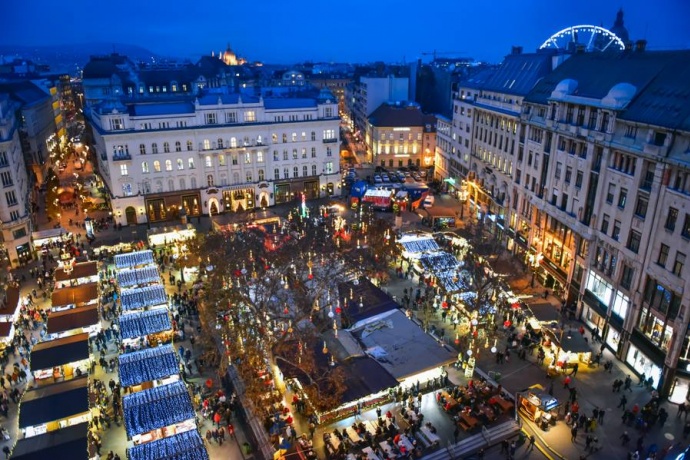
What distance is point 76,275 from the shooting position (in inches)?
1928

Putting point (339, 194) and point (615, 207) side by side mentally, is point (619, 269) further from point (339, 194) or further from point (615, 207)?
point (339, 194)

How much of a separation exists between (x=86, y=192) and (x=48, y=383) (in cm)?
5669

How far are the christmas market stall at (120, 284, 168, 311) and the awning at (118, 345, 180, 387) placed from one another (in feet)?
25.4

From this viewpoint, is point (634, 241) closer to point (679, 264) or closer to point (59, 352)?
point (679, 264)

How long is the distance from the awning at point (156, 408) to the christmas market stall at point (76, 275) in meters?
21.3

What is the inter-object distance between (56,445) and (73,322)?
15.4 meters

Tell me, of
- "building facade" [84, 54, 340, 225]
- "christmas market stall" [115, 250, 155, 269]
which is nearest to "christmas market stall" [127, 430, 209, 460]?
"christmas market stall" [115, 250, 155, 269]

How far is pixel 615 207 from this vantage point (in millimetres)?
40656

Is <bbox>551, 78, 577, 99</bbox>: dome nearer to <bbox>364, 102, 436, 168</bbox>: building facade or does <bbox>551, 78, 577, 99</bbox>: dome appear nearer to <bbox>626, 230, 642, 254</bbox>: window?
<bbox>626, 230, 642, 254</bbox>: window

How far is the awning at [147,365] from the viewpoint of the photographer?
113 feet

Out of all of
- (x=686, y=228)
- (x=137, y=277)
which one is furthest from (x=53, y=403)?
(x=686, y=228)

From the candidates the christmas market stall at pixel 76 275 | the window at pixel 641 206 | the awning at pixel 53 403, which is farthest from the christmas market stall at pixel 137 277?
the window at pixel 641 206

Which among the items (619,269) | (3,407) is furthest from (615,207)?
(3,407)

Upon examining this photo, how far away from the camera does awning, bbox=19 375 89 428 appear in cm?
3028
